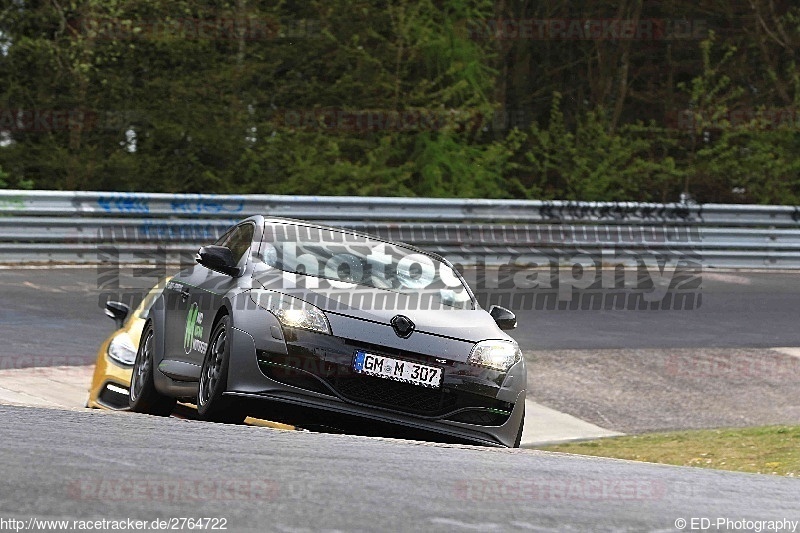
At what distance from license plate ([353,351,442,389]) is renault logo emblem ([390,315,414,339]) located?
0.15 meters

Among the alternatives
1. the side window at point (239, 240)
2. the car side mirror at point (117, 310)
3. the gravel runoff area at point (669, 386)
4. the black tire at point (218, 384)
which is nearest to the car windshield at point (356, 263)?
the side window at point (239, 240)

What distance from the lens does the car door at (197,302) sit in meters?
8.93

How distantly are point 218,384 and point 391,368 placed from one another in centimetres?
99

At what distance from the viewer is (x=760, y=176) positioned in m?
26.7

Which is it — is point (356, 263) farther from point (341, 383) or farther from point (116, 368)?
point (116, 368)

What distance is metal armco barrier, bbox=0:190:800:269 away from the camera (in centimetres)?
1828

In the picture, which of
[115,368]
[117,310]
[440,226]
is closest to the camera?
[115,368]

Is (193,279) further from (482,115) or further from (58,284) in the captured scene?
(482,115)

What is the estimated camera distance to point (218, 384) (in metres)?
8.35

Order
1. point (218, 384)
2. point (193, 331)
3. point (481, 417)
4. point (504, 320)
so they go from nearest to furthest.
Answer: point (218, 384), point (481, 417), point (193, 331), point (504, 320)

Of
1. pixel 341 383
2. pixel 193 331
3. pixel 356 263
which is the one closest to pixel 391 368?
pixel 341 383

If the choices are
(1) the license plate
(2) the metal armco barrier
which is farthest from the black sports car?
(2) the metal armco barrier

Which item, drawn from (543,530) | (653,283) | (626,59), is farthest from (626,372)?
(626,59)

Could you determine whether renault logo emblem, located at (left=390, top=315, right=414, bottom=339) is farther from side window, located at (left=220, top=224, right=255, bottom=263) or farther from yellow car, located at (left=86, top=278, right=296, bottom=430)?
yellow car, located at (left=86, top=278, right=296, bottom=430)
